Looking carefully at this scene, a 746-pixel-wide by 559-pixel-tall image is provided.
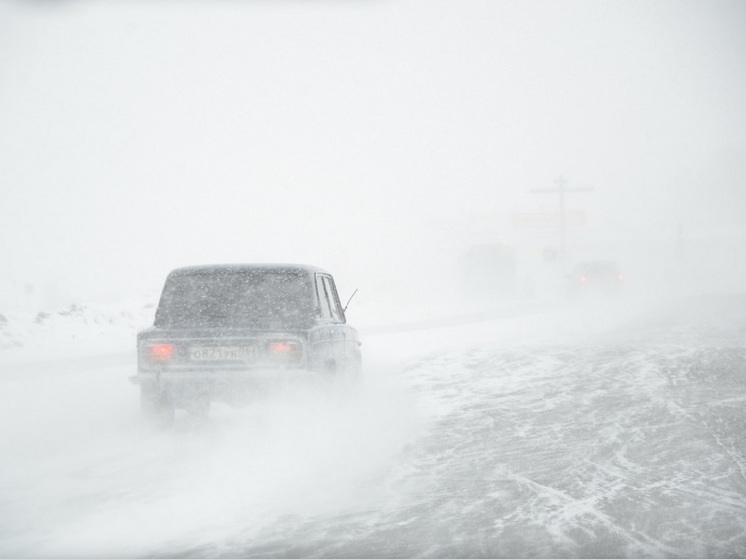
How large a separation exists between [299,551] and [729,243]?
9747 centimetres

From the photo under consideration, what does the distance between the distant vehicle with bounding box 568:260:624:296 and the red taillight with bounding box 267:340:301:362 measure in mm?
31456

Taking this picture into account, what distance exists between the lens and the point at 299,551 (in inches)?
156

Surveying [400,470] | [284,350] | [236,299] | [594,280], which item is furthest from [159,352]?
[594,280]

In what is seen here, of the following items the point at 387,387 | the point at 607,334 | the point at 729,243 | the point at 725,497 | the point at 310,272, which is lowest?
the point at 729,243

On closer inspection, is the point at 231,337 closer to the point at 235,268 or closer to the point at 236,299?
the point at 236,299

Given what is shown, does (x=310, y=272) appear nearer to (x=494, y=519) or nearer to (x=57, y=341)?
(x=494, y=519)

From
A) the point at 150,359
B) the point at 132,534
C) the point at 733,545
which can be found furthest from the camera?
the point at 150,359

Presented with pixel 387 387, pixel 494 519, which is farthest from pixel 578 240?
pixel 494 519

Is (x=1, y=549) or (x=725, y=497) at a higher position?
(x=1, y=549)

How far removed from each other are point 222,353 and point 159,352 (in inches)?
23.3

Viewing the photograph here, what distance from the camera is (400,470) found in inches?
233

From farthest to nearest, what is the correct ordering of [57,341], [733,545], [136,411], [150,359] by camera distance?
[57,341] < [136,411] < [150,359] < [733,545]

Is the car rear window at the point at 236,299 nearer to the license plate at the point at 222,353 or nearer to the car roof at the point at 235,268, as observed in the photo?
the car roof at the point at 235,268

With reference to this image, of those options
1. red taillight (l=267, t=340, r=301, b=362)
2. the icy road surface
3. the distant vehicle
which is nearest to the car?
red taillight (l=267, t=340, r=301, b=362)
